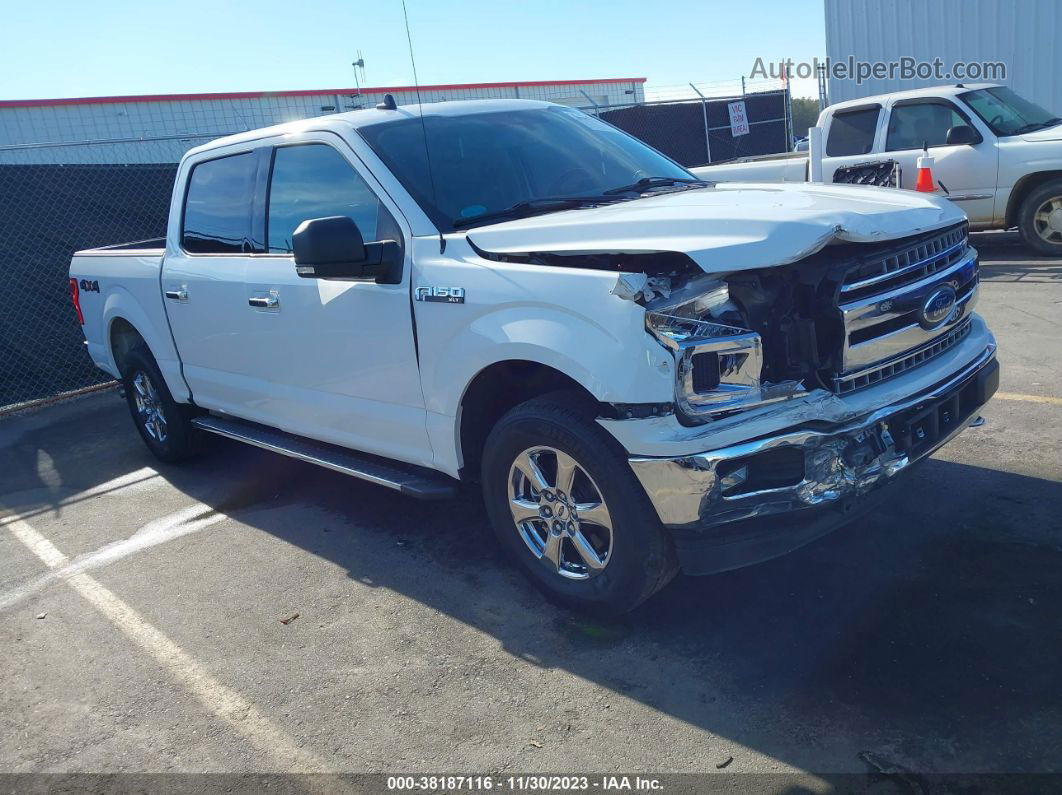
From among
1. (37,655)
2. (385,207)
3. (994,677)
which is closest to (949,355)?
(994,677)

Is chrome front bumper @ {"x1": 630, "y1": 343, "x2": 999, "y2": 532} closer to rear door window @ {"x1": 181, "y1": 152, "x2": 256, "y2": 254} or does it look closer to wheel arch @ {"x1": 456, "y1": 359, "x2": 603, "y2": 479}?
wheel arch @ {"x1": 456, "y1": 359, "x2": 603, "y2": 479}

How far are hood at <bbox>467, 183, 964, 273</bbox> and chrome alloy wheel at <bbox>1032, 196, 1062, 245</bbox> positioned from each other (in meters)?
6.95

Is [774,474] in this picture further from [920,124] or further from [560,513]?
[920,124]

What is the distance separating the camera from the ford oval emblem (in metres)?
3.48

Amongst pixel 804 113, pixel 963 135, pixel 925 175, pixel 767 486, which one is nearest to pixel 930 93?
pixel 963 135

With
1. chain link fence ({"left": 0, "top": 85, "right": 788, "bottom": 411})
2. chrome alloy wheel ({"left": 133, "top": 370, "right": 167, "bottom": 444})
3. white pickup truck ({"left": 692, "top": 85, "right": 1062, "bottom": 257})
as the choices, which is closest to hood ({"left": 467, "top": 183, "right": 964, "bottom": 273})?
chrome alloy wheel ({"left": 133, "top": 370, "right": 167, "bottom": 444})

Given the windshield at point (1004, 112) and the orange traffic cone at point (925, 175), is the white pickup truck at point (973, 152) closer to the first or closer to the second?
the windshield at point (1004, 112)

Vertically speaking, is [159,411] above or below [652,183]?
below

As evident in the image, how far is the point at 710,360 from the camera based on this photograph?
3.03 metres

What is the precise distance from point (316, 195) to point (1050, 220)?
27.8 ft

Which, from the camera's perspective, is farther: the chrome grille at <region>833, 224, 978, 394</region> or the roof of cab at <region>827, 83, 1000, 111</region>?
the roof of cab at <region>827, 83, 1000, 111</region>

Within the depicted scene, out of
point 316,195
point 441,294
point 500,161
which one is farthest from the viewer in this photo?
point 316,195

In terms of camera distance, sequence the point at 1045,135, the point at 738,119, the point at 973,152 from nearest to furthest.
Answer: the point at 1045,135
the point at 973,152
the point at 738,119

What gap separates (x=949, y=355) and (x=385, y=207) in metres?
2.48
